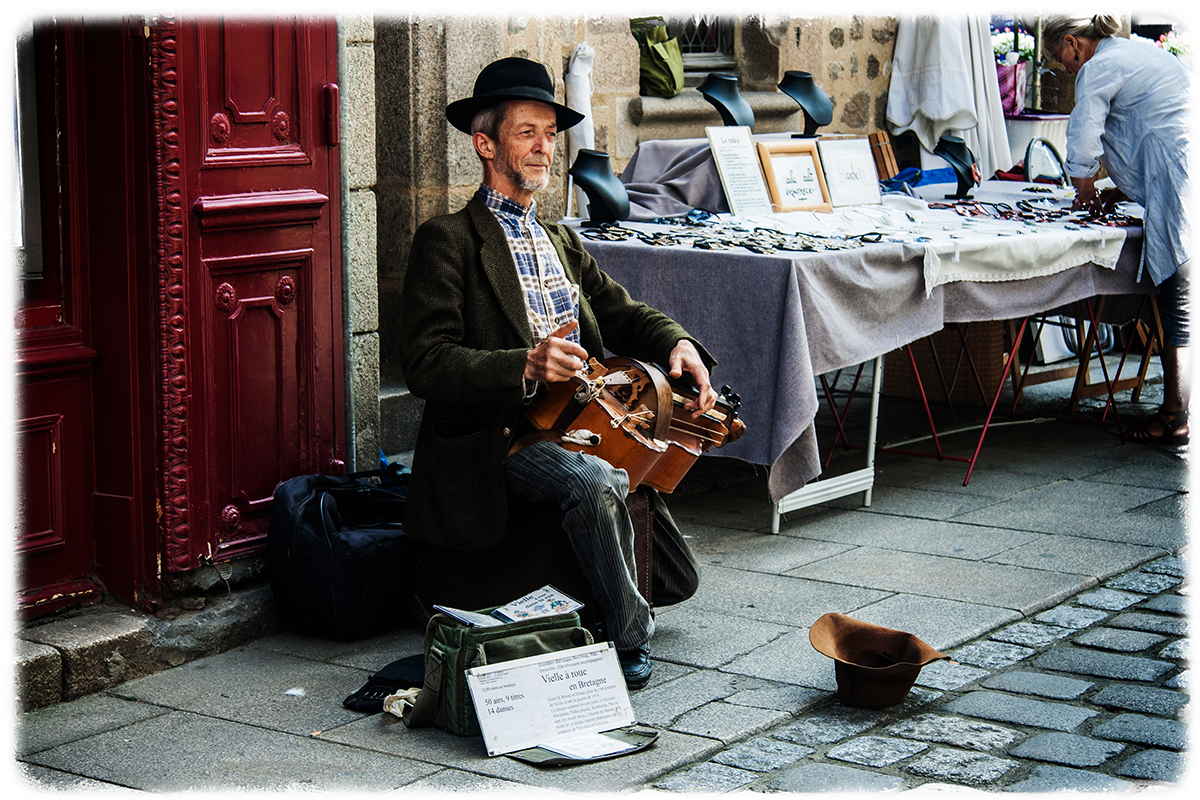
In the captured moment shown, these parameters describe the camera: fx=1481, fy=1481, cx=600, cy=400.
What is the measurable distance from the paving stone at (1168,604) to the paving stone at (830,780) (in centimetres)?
173

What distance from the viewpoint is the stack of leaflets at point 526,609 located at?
3.54 m

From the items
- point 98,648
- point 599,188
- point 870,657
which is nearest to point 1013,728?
point 870,657

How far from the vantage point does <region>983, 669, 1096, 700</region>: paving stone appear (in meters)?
3.86

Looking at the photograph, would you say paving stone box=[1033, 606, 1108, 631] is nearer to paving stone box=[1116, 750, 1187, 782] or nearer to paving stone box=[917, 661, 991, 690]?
paving stone box=[917, 661, 991, 690]

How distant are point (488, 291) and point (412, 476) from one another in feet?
1.83

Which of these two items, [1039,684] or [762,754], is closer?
[762,754]

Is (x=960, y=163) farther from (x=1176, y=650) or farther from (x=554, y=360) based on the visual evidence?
(x=554, y=360)

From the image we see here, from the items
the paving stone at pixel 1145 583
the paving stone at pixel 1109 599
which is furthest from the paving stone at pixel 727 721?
the paving stone at pixel 1145 583

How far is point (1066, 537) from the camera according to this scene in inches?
214

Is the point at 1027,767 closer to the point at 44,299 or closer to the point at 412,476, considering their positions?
the point at 412,476

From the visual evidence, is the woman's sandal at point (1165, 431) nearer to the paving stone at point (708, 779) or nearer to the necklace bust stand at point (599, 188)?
the necklace bust stand at point (599, 188)

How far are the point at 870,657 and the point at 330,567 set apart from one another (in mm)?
1486

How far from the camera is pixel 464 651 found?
3.42 metres

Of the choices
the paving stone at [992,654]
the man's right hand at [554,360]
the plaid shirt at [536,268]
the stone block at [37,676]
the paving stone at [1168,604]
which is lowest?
the paving stone at [992,654]
